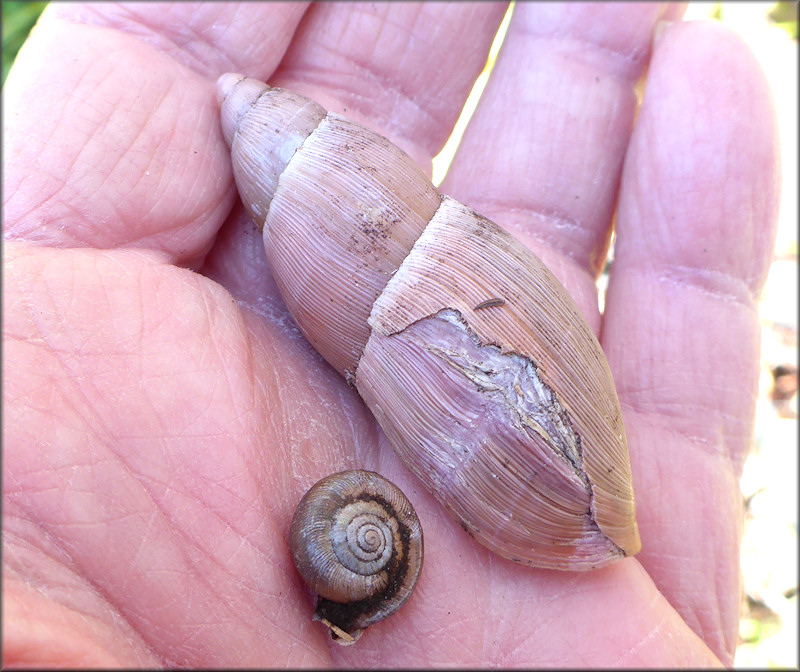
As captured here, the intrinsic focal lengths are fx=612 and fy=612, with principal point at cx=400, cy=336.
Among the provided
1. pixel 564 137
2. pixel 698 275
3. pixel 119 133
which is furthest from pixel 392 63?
pixel 698 275

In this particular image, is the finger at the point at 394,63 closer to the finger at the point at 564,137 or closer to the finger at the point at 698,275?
the finger at the point at 564,137

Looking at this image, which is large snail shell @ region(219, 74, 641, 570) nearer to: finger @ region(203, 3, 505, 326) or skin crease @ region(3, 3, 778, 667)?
Answer: skin crease @ region(3, 3, 778, 667)

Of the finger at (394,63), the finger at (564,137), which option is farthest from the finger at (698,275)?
the finger at (394,63)

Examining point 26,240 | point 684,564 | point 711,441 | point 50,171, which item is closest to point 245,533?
point 26,240

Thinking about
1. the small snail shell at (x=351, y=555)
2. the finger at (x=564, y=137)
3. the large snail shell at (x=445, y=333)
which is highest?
the finger at (x=564, y=137)

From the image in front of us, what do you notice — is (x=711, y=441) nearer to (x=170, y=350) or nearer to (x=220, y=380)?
(x=220, y=380)

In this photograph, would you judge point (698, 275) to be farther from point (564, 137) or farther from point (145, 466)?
point (145, 466)
